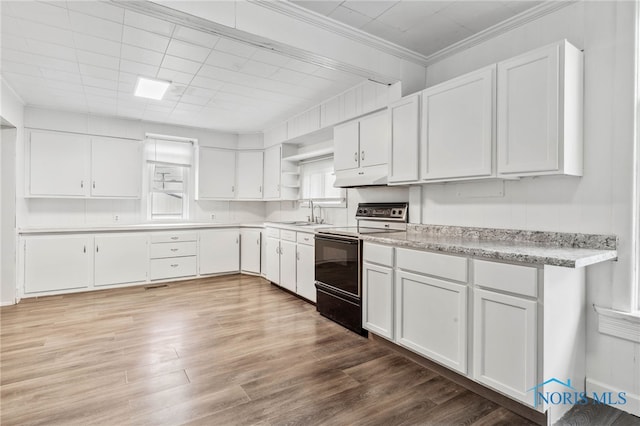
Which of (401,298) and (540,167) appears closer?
(540,167)

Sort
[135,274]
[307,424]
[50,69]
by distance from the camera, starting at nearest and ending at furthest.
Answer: [307,424] → [50,69] → [135,274]

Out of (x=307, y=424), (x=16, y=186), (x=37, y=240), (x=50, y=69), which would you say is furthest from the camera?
(x=37, y=240)

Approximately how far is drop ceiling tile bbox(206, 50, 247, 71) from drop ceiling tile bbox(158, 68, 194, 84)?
442 millimetres

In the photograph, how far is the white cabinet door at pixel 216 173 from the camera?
19.0ft

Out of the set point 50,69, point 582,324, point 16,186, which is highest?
point 50,69

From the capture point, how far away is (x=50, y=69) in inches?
129

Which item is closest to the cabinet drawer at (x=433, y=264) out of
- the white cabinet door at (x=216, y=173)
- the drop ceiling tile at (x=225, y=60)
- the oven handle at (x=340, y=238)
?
the oven handle at (x=340, y=238)

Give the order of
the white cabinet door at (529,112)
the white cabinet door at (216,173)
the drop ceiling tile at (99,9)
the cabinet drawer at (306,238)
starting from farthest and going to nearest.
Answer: the white cabinet door at (216,173), the cabinet drawer at (306,238), the drop ceiling tile at (99,9), the white cabinet door at (529,112)

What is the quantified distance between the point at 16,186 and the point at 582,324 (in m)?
5.76

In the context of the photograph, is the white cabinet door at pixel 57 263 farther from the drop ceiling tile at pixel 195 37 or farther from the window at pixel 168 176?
the drop ceiling tile at pixel 195 37

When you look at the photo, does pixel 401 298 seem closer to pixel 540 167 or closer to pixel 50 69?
pixel 540 167

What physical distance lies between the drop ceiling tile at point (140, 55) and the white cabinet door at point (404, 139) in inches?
85.4

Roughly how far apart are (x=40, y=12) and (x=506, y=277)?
3.50 m

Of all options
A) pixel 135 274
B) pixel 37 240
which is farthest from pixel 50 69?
pixel 135 274
